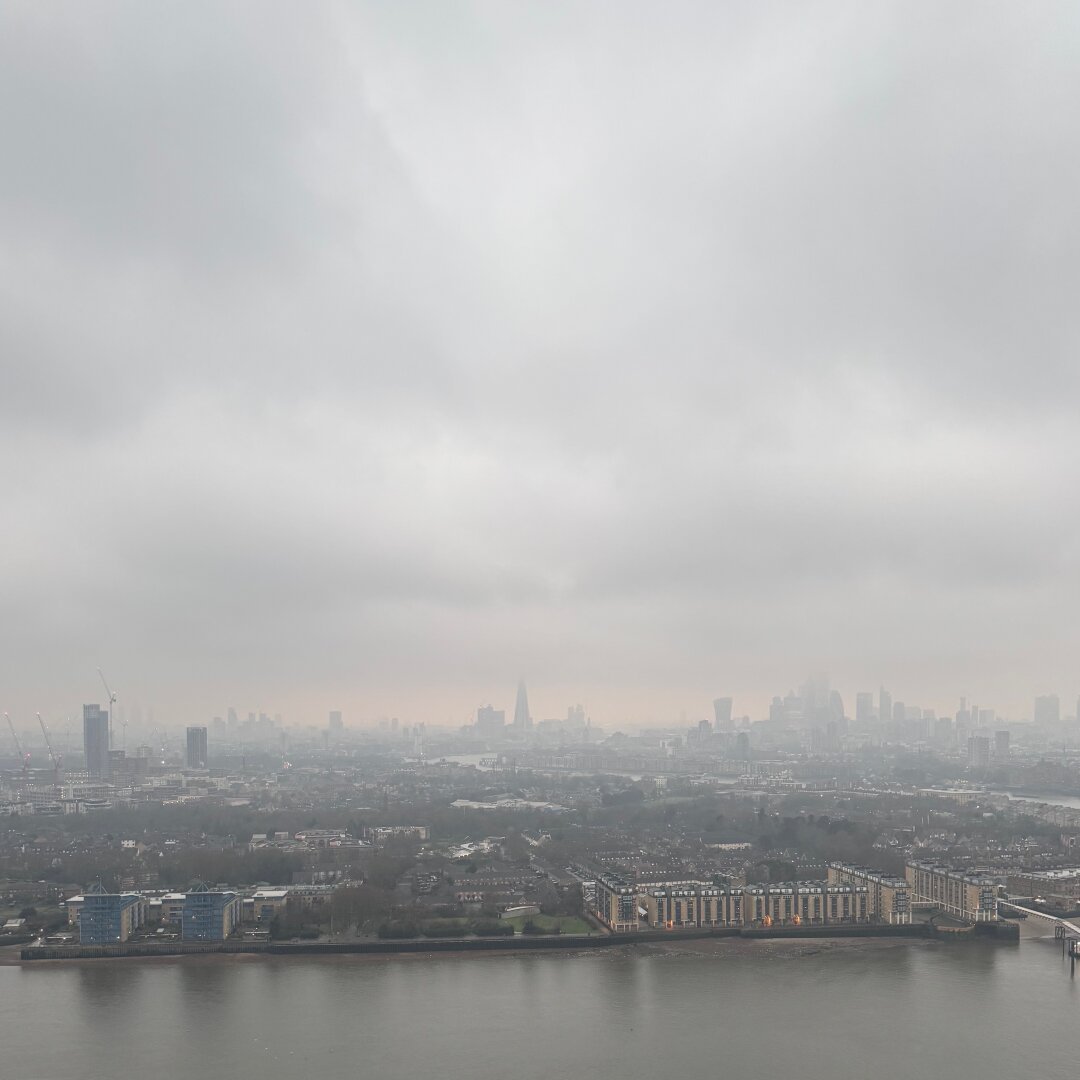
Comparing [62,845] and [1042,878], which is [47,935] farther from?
[1042,878]

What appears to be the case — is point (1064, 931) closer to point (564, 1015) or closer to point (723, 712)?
point (564, 1015)

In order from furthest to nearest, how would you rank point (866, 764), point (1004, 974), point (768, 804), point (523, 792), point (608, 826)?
point (866, 764), point (523, 792), point (768, 804), point (608, 826), point (1004, 974)

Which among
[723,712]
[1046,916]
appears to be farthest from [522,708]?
[1046,916]

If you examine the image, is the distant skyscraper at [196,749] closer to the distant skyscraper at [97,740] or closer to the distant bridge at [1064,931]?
the distant skyscraper at [97,740]

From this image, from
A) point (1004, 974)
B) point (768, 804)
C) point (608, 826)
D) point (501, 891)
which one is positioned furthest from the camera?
point (768, 804)

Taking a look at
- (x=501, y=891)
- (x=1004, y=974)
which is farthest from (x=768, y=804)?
(x=1004, y=974)

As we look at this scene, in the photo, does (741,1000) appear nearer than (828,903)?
Yes
